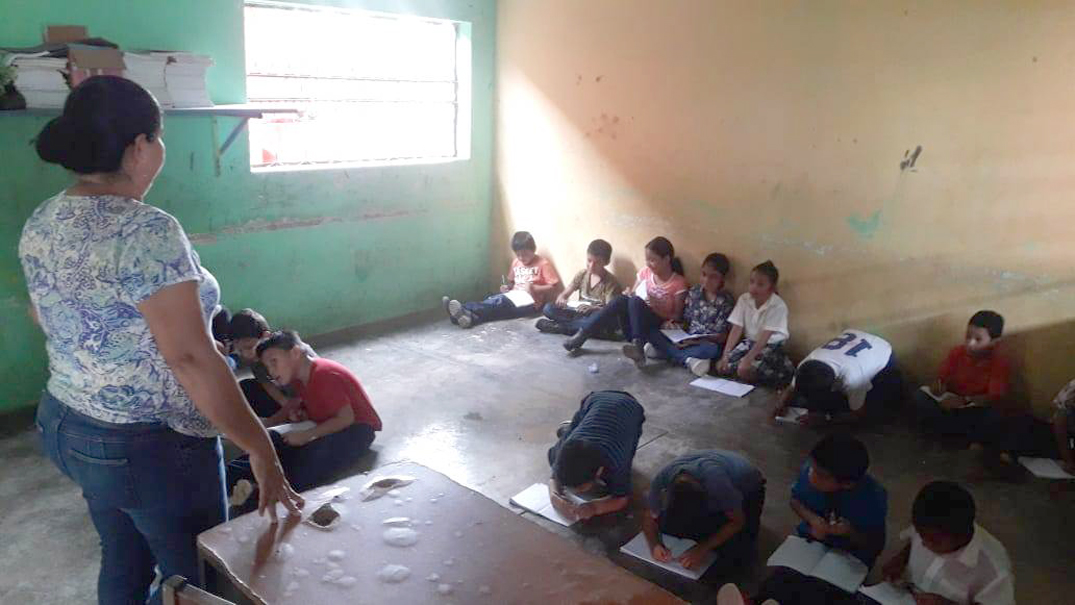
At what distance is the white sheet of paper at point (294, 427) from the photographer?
3.07m

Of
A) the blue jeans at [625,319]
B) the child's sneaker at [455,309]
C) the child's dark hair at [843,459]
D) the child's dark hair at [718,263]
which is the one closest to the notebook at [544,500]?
the child's dark hair at [843,459]

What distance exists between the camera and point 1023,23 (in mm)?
3605

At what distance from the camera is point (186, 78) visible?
375 centimetres

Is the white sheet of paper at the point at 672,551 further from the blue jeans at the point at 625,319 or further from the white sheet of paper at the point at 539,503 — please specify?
the blue jeans at the point at 625,319

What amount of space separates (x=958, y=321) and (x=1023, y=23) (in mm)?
1450

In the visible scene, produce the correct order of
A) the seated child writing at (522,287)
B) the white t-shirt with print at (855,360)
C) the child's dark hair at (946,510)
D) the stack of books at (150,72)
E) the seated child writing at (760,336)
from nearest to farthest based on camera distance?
the child's dark hair at (946,510), the stack of books at (150,72), the white t-shirt with print at (855,360), the seated child writing at (760,336), the seated child writing at (522,287)

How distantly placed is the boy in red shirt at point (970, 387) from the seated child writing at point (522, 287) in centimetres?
259

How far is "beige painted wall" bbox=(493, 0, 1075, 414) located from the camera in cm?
370

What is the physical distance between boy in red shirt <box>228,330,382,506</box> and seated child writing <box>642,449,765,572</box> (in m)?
1.28

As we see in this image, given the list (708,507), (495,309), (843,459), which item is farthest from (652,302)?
(843,459)

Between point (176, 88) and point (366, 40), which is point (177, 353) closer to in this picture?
point (176, 88)

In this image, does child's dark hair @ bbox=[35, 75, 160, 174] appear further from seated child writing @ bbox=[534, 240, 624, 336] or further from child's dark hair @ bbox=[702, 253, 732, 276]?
seated child writing @ bbox=[534, 240, 624, 336]

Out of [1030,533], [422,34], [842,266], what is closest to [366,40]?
[422,34]

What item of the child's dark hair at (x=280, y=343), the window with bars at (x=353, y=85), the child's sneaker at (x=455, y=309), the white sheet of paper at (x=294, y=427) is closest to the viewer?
the child's dark hair at (x=280, y=343)
